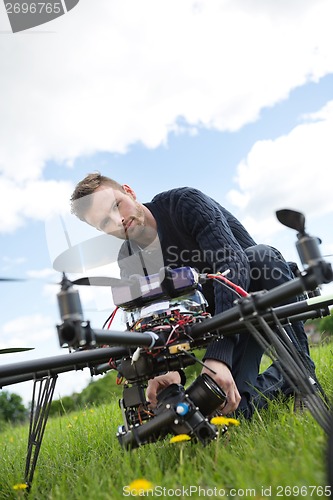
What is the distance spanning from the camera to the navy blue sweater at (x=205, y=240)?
295cm

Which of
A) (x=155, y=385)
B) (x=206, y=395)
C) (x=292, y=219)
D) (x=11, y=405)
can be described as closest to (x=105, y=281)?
(x=155, y=385)

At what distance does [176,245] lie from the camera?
12.7 ft

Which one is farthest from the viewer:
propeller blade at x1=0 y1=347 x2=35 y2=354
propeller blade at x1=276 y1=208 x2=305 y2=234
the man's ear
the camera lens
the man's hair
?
the man's ear

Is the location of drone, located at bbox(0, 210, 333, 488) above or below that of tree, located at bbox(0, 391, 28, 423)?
below

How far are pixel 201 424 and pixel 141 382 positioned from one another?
46 centimetres

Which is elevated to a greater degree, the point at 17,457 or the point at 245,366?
the point at 245,366

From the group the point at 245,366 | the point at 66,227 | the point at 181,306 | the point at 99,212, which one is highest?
the point at 99,212

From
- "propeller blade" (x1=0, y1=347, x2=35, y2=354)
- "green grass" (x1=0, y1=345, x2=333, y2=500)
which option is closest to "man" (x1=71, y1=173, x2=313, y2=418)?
"green grass" (x1=0, y1=345, x2=333, y2=500)

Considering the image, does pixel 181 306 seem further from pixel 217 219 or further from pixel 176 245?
pixel 176 245

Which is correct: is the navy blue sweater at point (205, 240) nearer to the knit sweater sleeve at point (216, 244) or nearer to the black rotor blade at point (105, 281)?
the knit sweater sleeve at point (216, 244)

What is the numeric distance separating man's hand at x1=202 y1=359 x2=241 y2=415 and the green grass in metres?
0.17

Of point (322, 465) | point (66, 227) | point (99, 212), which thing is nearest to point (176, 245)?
point (99, 212)

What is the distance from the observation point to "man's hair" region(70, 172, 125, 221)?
310 cm

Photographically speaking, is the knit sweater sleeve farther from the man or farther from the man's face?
the man's face
